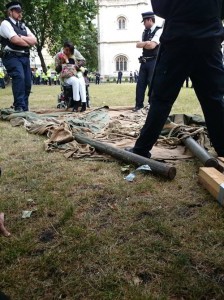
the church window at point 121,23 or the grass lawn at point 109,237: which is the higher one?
the church window at point 121,23

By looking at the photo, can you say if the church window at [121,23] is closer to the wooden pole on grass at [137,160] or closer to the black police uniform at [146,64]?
the black police uniform at [146,64]

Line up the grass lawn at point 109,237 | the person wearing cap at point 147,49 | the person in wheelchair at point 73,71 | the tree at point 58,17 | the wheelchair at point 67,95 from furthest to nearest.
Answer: the tree at point 58,17, the wheelchair at point 67,95, the person in wheelchair at point 73,71, the person wearing cap at point 147,49, the grass lawn at point 109,237

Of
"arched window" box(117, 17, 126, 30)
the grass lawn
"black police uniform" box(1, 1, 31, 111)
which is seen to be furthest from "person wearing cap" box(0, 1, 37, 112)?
"arched window" box(117, 17, 126, 30)

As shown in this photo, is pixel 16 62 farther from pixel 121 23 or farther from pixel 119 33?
pixel 121 23

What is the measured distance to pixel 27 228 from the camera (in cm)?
208

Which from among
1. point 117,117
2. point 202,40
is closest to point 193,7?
point 202,40

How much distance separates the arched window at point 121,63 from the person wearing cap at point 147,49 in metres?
45.9

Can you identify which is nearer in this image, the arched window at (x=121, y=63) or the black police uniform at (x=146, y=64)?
the black police uniform at (x=146, y=64)

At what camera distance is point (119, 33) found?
5116 centimetres

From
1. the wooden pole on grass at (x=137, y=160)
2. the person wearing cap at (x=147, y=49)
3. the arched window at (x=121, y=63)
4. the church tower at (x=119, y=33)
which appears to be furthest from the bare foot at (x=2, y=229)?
the arched window at (x=121, y=63)

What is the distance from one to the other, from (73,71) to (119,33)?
46.3 metres

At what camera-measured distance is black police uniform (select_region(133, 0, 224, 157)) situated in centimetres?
279

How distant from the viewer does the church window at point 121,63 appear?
52.1 meters

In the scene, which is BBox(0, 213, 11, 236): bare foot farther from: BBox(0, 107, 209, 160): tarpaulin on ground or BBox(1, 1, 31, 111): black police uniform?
BBox(1, 1, 31, 111): black police uniform
